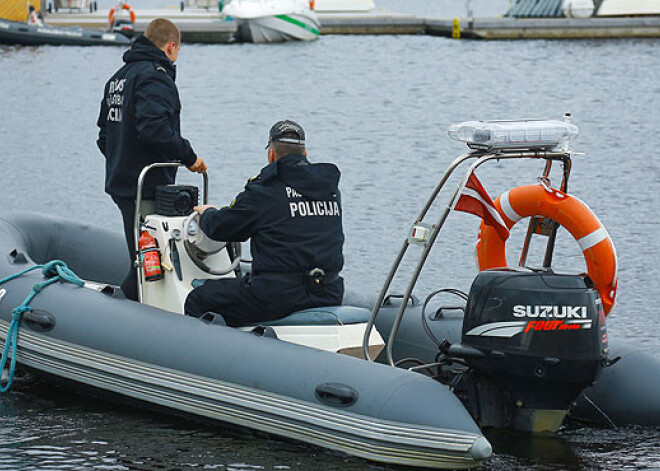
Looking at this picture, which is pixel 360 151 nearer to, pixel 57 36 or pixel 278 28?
pixel 57 36

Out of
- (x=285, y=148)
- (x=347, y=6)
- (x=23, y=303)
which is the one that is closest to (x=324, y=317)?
(x=285, y=148)

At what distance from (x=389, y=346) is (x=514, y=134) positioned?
3.52ft

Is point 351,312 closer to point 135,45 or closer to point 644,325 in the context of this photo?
point 135,45

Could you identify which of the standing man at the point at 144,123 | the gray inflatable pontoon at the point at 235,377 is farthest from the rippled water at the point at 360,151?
the standing man at the point at 144,123

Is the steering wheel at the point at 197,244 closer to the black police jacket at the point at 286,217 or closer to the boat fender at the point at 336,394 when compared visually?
the black police jacket at the point at 286,217

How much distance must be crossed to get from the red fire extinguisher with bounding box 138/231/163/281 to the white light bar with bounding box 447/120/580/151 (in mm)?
1752

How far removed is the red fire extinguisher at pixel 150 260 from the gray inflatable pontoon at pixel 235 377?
17 centimetres

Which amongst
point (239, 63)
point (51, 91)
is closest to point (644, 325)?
point (51, 91)

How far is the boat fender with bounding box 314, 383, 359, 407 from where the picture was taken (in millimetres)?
5516

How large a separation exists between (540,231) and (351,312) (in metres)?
0.98

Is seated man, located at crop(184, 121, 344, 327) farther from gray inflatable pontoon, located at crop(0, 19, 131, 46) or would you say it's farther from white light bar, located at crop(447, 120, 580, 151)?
gray inflatable pontoon, located at crop(0, 19, 131, 46)

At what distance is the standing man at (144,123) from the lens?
6.60m

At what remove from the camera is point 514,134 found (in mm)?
5520

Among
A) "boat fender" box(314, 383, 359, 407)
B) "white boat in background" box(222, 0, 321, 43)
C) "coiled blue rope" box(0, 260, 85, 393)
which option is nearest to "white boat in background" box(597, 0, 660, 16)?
"white boat in background" box(222, 0, 321, 43)
